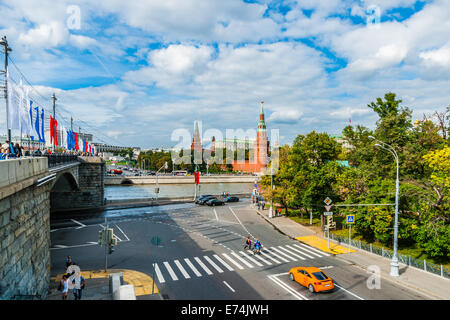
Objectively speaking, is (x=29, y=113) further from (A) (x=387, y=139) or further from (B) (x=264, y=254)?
(A) (x=387, y=139)

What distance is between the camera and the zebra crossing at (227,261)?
18.1 m

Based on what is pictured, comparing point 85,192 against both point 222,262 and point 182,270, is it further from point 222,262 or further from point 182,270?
point 222,262

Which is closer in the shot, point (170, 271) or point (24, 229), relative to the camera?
point (24, 229)

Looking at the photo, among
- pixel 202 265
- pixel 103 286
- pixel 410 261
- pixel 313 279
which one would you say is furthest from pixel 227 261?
pixel 410 261

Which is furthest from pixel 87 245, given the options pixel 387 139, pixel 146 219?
pixel 387 139

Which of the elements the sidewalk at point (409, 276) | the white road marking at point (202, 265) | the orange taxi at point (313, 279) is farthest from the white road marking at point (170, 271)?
the sidewalk at point (409, 276)

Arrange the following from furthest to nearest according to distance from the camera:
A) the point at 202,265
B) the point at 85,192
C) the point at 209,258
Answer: the point at 85,192 < the point at 209,258 < the point at 202,265

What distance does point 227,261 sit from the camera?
2059 cm

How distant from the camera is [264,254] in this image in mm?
22578

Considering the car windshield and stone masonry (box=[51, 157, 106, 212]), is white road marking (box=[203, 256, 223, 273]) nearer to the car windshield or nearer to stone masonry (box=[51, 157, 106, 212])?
the car windshield

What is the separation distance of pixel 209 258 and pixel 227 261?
1460 mm

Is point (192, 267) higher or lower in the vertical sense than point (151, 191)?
higher

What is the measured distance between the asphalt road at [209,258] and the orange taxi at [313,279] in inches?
13.6
